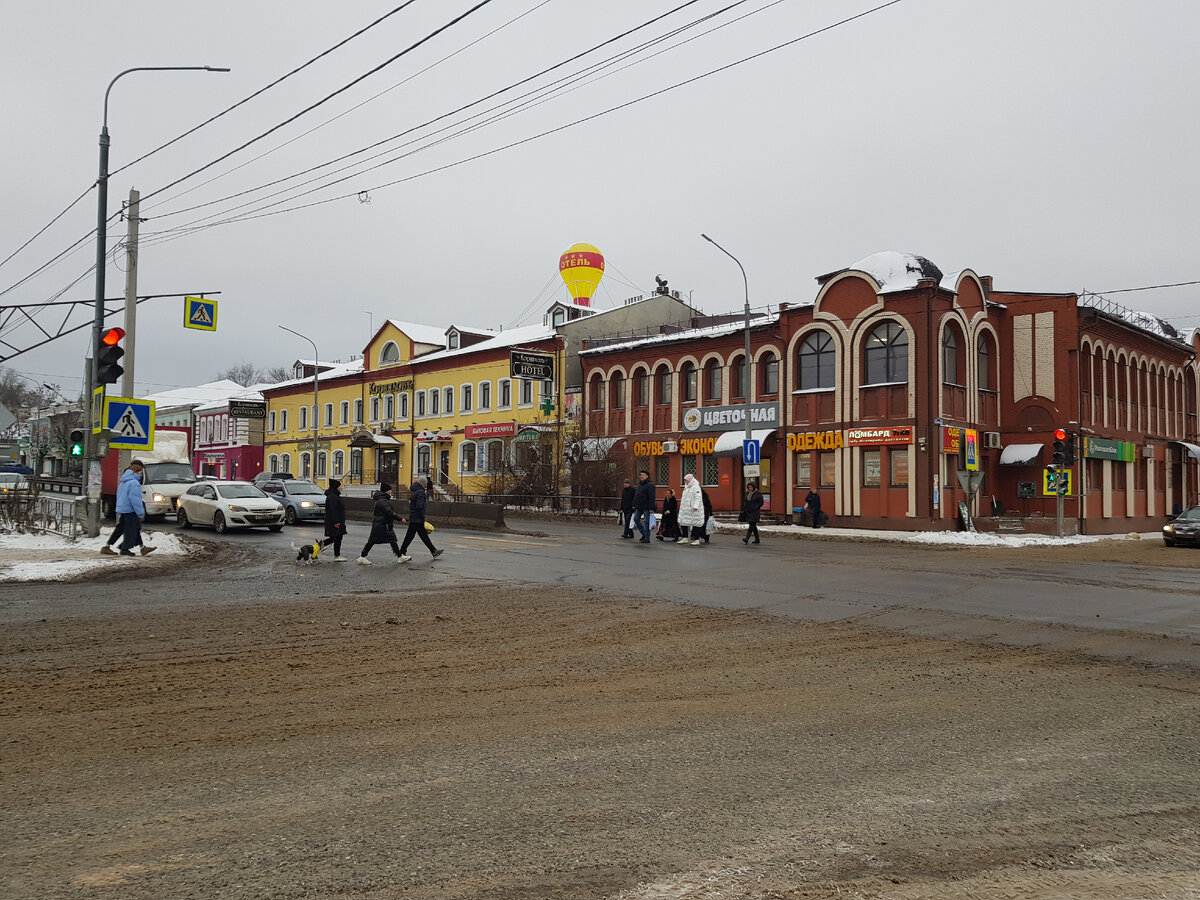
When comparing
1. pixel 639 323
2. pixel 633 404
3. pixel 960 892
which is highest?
pixel 639 323

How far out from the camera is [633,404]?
44.5 meters

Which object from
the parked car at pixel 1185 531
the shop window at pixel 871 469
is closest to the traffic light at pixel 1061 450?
the parked car at pixel 1185 531

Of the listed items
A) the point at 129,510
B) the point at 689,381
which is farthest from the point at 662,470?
the point at 129,510

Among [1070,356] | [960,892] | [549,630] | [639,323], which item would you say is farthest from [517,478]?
[960,892]

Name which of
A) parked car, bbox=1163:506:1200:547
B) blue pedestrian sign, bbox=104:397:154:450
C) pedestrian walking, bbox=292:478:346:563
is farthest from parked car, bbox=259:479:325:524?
parked car, bbox=1163:506:1200:547

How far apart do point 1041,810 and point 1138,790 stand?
2.59 feet

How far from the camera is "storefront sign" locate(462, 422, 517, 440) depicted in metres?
49.3

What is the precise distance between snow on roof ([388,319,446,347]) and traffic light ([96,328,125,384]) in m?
39.6

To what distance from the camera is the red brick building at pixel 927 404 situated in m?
33.3

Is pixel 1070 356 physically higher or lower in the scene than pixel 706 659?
higher

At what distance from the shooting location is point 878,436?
3397 cm

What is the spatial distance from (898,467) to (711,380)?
10198 millimetres

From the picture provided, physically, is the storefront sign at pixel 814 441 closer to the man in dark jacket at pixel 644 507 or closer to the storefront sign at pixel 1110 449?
the storefront sign at pixel 1110 449

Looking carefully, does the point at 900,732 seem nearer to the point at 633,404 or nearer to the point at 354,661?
the point at 354,661
